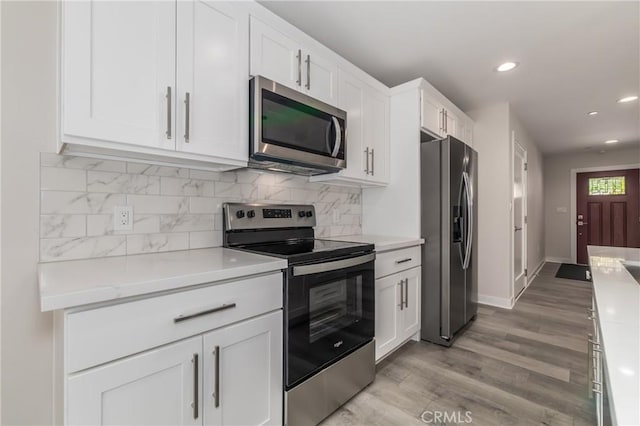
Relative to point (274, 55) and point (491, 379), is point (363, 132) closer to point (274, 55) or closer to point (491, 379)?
point (274, 55)

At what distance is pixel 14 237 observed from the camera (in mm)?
1233

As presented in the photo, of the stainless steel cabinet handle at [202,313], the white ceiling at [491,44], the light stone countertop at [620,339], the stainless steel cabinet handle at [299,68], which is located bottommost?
the stainless steel cabinet handle at [202,313]

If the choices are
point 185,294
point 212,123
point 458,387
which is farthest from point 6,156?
point 458,387

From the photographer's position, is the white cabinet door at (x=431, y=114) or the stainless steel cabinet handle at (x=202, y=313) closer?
the stainless steel cabinet handle at (x=202, y=313)

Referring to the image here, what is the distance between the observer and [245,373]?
1.31 metres

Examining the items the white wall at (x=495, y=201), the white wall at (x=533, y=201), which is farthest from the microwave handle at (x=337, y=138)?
the white wall at (x=533, y=201)

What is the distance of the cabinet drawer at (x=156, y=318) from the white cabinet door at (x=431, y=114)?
2086mm

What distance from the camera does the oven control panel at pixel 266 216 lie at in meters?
1.87

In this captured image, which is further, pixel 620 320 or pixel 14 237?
pixel 14 237

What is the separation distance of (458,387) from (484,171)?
9.01 feet

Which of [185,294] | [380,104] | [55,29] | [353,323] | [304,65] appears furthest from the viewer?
[380,104]

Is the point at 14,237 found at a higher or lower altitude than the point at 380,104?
lower

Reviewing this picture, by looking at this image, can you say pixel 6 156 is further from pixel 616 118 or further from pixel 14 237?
pixel 616 118

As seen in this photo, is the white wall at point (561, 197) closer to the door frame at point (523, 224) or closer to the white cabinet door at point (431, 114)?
the door frame at point (523, 224)
